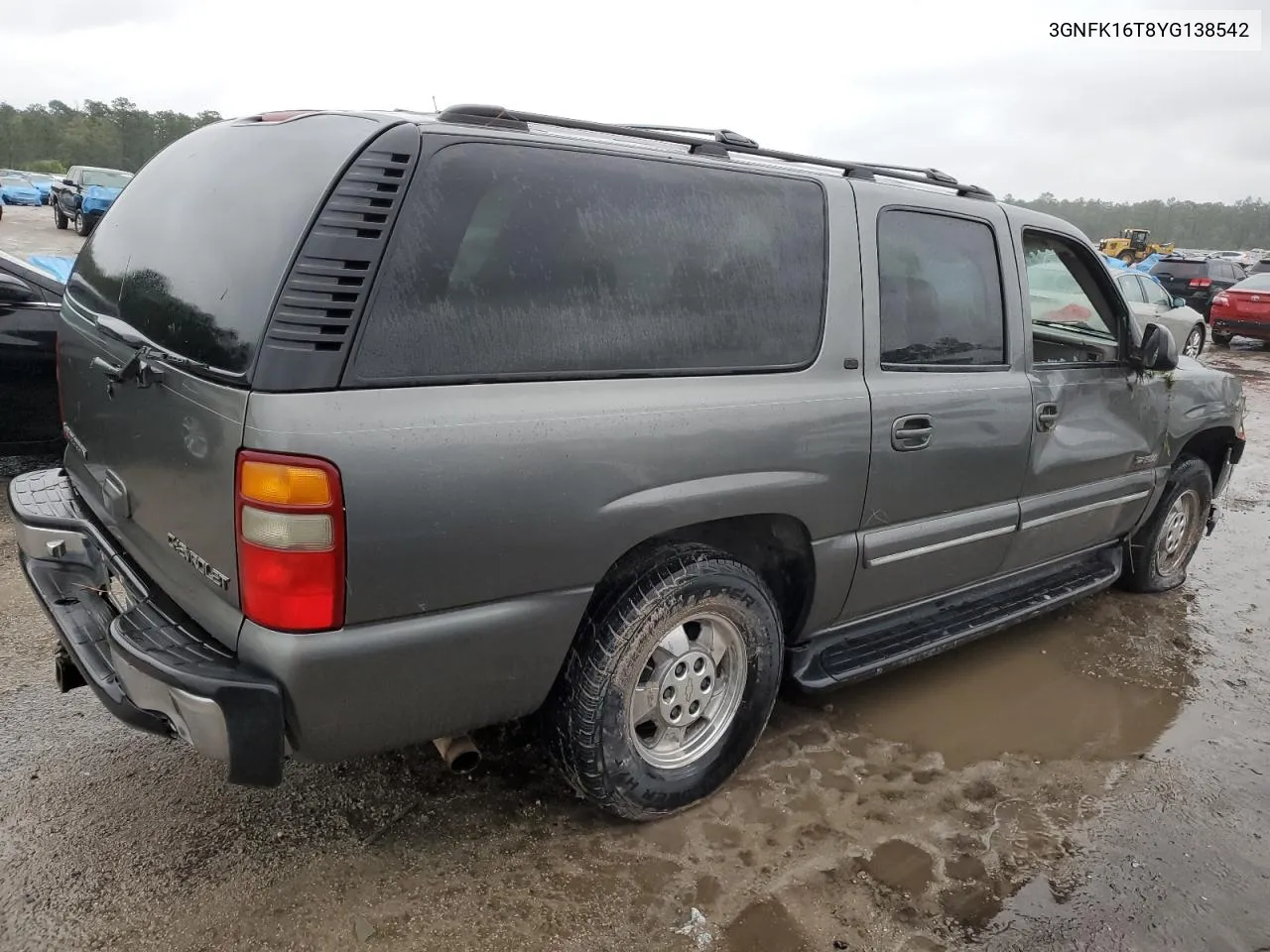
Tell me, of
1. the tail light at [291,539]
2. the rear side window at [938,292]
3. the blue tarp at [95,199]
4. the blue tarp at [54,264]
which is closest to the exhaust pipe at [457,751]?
the tail light at [291,539]

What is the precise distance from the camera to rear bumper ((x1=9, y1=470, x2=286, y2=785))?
6.20ft

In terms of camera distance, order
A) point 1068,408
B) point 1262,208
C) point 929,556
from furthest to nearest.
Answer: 1. point 1262,208
2. point 1068,408
3. point 929,556

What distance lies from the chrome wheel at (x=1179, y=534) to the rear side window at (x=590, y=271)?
9.49 ft

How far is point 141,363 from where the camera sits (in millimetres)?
2135

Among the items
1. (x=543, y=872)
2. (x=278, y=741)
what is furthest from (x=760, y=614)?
(x=278, y=741)

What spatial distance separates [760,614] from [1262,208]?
103835 millimetres

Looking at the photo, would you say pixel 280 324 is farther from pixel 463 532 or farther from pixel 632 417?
pixel 632 417

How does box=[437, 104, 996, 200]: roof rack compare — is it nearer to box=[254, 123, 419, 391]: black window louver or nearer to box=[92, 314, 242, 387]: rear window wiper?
box=[254, 123, 419, 391]: black window louver

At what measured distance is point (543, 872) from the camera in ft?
7.93

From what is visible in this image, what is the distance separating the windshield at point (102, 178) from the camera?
2188 cm

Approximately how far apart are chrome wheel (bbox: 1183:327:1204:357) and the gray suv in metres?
11.8

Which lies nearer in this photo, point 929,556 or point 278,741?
point 278,741

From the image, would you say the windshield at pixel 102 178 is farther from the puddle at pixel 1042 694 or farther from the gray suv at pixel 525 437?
the puddle at pixel 1042 694

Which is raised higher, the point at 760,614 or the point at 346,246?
the point at 346,246
